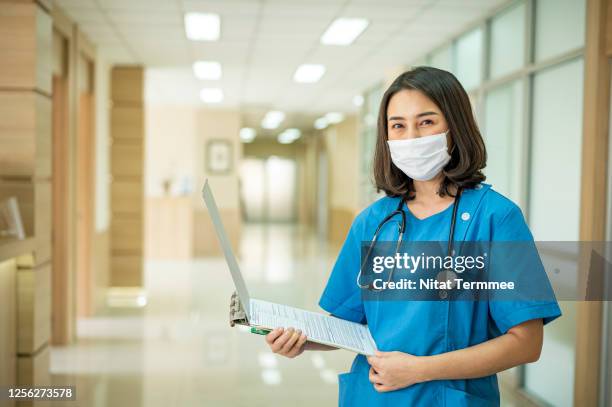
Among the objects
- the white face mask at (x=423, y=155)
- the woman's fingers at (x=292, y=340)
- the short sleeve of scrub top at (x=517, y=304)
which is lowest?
the woman's fingers at (x=292, y=340)

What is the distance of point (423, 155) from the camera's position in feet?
5.24

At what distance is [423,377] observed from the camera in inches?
59.3

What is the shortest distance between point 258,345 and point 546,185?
→ 3.34 m

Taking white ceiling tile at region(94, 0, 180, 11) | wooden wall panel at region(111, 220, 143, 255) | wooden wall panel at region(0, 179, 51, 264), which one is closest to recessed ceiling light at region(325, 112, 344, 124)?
wooden wall panel at region(111, 220, 143, 255)

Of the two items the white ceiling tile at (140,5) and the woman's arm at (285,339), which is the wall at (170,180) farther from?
the woman's arm at (285,339)

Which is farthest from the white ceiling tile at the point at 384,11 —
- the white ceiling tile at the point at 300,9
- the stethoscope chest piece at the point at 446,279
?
the stethoscope chest piece at the point at 446,279

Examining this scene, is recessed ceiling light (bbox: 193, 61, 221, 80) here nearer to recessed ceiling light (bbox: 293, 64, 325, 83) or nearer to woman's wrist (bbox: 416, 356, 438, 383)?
recessed ceiling light (bbox: 293, 64, 325, 83)

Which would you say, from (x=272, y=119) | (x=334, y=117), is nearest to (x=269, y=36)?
(x=334, y=117)

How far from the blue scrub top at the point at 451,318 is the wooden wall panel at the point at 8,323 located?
3.30 metres

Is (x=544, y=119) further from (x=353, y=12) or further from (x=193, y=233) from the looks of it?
(x=193, y=233)

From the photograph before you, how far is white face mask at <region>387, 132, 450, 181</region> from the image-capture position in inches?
62.6

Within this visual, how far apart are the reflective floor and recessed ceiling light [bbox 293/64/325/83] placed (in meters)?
3.42

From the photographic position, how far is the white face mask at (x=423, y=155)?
5.22 feet

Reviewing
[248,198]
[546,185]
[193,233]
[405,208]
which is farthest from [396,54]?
[248,198]
